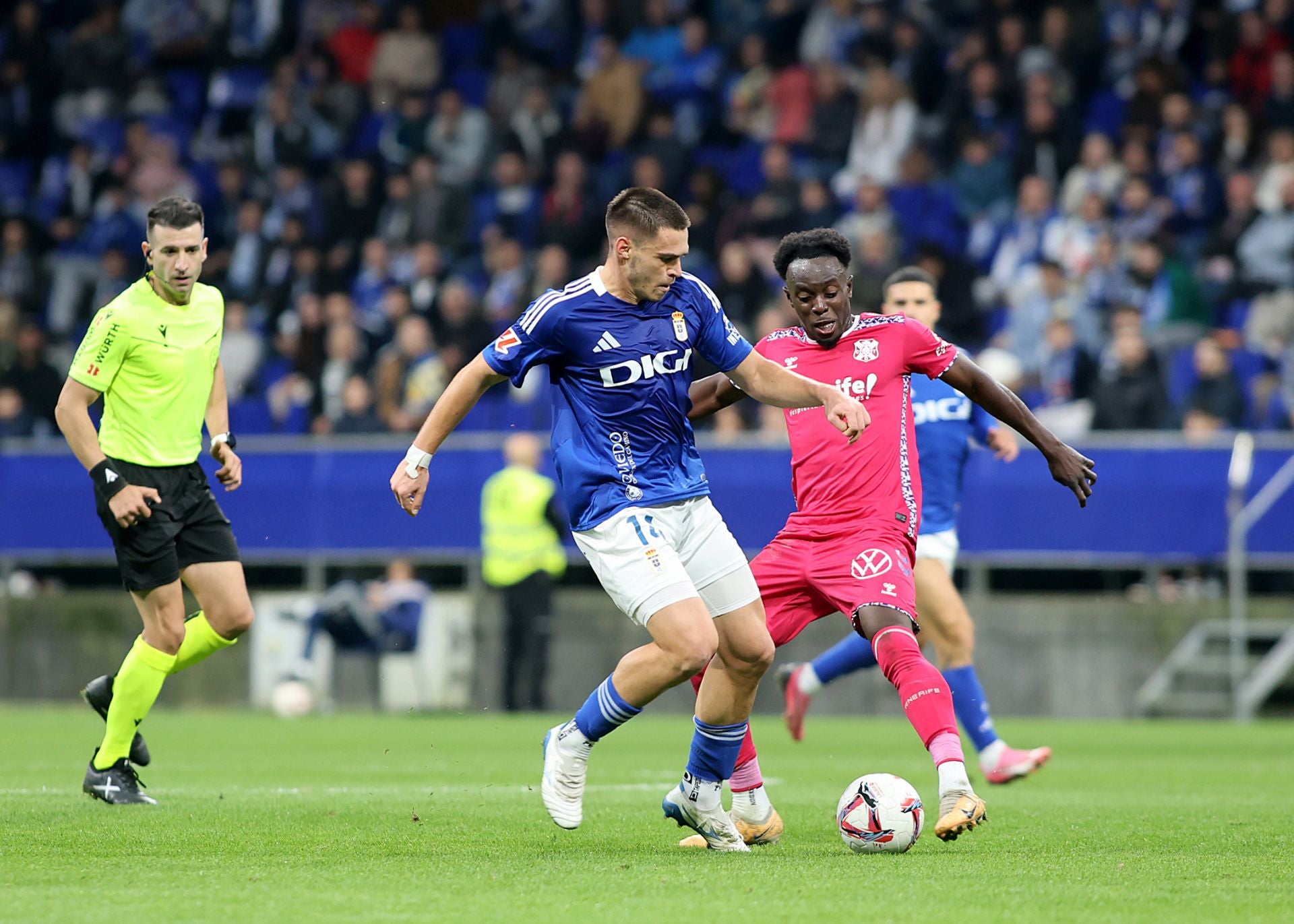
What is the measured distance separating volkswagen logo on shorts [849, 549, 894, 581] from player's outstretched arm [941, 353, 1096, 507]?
2.24 ft

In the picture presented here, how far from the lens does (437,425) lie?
6.59 metres

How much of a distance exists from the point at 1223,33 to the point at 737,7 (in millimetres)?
5404

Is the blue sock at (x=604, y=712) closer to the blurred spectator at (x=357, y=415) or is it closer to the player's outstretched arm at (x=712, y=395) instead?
the player's outstretched arm at (x=712, y=395)

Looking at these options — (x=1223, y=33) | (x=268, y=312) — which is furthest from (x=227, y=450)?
(x=1223, y=33)

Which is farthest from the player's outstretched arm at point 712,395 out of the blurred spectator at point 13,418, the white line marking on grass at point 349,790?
the blurred spectator at point 13,418

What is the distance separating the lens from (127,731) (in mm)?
8125

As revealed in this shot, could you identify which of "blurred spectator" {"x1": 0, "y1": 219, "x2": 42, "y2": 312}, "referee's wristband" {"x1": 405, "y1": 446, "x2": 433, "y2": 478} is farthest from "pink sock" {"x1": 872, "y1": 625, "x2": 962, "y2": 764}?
"blurred spectator" {"x1": 0, "y1": 219, "x2": 42, "y2": 312}

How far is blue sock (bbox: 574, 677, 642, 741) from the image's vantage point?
21.7ft

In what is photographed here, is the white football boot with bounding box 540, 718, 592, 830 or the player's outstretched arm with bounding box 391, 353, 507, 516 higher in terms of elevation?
the player's outstretched arm with bounding box 391, 353, 507, 516

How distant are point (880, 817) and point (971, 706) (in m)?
3.17

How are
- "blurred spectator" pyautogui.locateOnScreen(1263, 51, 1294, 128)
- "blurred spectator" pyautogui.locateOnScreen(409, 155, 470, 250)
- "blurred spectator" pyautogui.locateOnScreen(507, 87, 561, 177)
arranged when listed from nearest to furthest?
"blurred spectator" pyautogui.locateOnScreen(1263, 51, 1294, 128), "blurred spectator" pyautogui.locateOnScreen(409, 155, 470, 250), "blurred spectator" pyautogui.locateOnScreen(507, 87, 561, 177)

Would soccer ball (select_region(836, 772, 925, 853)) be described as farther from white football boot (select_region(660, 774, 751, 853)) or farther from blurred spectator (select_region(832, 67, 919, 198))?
blurred spectator (select_region(832, 67, 919, 198))

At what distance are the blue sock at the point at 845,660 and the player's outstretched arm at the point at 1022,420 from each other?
284 cm

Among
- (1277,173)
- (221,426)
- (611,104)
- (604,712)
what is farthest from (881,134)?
(604,712)
